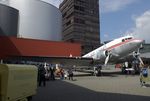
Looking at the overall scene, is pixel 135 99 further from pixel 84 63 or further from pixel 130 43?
pixel 84 63

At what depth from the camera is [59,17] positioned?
8544cm

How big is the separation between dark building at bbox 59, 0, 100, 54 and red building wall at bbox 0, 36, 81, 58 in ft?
345

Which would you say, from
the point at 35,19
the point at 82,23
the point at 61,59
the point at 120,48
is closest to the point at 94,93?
the point at 120,48

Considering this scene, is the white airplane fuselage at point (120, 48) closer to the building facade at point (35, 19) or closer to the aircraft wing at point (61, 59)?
the aircraft wing at point (61, 59)

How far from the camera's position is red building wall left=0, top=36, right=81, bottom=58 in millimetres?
54031

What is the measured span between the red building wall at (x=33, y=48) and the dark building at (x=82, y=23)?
105 m

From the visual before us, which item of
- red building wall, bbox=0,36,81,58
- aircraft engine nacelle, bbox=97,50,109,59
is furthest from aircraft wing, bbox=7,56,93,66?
red building wall, bbox=0,36,81,58

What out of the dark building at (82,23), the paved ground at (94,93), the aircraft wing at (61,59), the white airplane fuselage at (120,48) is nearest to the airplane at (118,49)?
the white airplane fuselage at (120,48)

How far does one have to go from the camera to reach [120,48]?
36062 millimetres

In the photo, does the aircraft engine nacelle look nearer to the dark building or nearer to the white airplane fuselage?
the white airplane fuselage

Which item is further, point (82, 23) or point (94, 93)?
point (82, 23)

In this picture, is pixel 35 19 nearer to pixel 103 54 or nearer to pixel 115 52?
pixel 103 54

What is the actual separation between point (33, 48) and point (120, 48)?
2831cm

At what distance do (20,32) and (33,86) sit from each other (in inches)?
2569
